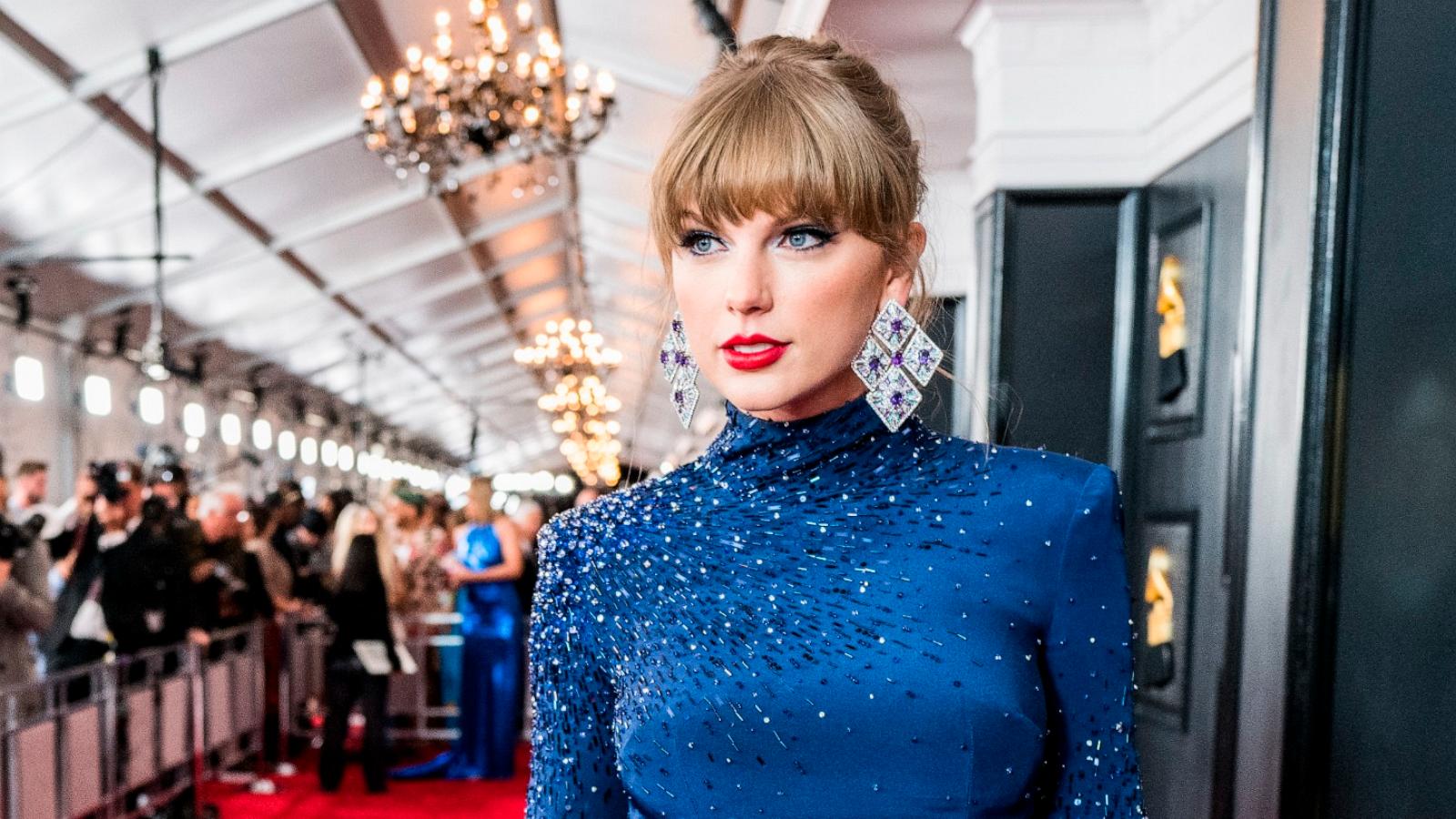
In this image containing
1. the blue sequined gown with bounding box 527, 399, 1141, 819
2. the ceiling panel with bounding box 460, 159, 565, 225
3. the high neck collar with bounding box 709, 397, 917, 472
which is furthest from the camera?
the ceiling panel with bounding box 460, 159, 565, 225

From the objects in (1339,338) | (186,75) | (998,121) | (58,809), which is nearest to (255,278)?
(186,75)

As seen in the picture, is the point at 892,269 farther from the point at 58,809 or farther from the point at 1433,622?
the point at 58,809

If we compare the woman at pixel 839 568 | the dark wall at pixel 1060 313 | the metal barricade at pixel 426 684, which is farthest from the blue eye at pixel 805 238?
the metal barricade at pixel 426 684

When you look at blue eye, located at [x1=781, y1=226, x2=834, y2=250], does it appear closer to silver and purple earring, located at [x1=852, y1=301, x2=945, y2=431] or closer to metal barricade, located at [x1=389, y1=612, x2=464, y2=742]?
silver and purple earring, located at [x1=852, y1=301, x2=945, y2=431]

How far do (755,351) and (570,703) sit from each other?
0.37 metres

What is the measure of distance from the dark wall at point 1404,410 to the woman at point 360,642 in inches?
229

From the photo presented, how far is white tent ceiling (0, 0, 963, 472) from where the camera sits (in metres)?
8.29

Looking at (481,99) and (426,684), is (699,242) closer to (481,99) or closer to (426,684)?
(481,99)

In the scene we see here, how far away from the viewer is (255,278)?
45.2ft

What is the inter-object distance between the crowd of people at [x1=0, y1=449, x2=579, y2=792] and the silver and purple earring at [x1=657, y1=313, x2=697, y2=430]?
493cm

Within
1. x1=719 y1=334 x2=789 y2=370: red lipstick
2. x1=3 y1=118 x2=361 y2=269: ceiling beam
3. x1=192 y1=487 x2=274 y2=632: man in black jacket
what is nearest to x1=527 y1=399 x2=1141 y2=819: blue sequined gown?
x1=719 y1=334 x2=789 y2=370: red lipstick

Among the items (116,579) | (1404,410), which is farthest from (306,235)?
(1404,410)

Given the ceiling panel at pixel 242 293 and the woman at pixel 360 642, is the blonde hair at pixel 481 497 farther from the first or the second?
the ceiling panel at pixel 242 293

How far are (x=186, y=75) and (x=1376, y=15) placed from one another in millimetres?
8350
